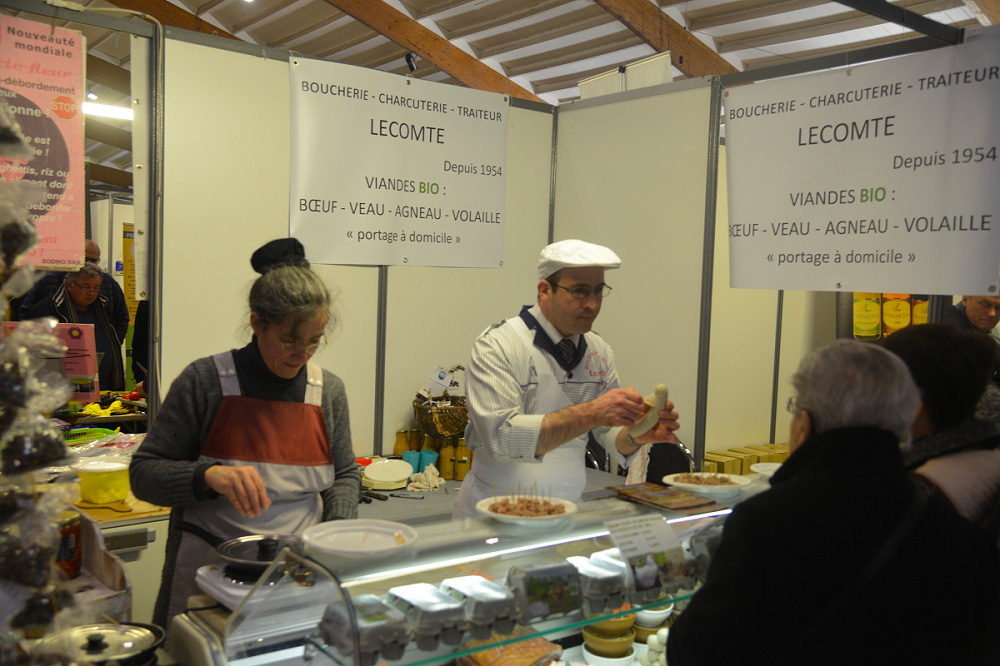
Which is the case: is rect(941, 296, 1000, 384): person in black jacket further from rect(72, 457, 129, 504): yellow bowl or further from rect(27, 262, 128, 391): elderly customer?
rect(27, 262, 128, 391): elderly customer

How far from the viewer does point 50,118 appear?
10.8 feet

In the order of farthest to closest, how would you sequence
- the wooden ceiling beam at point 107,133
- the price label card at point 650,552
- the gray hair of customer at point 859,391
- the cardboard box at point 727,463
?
1. the wooden ceiling beam at point 107,133
2. the cardboard box at point 727,463
3. the price label card at point 650,552
4. the gray hair of customer at point 859,391

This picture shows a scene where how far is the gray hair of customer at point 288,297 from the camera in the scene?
207cm

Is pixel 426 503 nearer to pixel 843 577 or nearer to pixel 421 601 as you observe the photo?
pixel 421 601

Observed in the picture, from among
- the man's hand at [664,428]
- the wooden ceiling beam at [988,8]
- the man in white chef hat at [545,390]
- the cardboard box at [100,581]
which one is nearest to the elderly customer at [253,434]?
the cardboard box at [100,581]

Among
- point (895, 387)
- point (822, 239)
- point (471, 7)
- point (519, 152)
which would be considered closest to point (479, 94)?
point (519, 152)

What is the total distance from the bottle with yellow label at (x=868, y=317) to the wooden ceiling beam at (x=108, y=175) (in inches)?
422

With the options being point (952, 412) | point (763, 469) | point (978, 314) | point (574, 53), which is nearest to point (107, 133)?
point (574, 53)

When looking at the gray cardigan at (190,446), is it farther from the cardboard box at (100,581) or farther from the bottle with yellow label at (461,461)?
the bottle with yellow label at (461,461)

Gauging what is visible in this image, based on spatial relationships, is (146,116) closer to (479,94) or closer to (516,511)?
(479,94)

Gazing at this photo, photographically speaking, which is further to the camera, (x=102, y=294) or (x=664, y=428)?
(x=102, y=294)

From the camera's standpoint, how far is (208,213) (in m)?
3.59

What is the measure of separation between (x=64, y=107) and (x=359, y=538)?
2727 millimetres

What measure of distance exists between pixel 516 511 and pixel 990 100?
7.72ft
